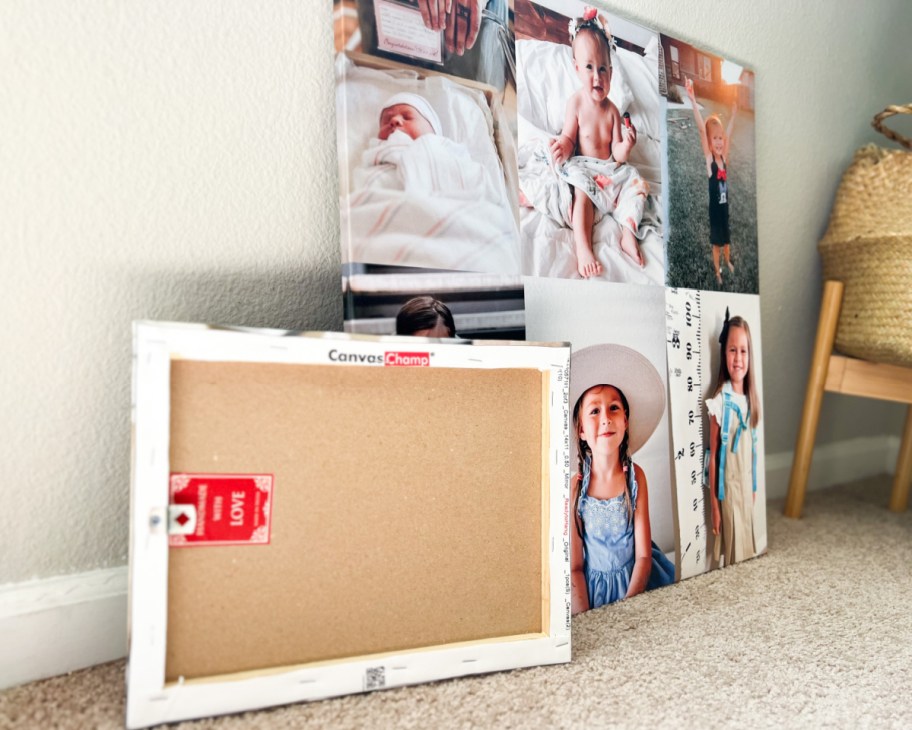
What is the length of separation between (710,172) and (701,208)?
8 centimetres

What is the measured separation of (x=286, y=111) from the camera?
0.84 m

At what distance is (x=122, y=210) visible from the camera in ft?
2.47

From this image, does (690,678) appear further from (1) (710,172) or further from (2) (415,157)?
(1) (710,172)

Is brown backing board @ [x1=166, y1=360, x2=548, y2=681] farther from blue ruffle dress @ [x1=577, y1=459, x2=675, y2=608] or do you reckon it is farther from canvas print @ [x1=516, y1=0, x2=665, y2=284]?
canvas print @ [x1=516, y1=0, x2=665, y2=284]

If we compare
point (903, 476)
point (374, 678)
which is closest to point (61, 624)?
point (374, 678)

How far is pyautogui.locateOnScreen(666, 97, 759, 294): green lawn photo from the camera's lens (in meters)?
1.12

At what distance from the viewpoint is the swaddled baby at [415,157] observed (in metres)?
0.84

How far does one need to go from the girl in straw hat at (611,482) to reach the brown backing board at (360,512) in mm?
171

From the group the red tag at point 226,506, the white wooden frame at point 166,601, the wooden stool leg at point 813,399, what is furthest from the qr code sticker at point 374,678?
the wooden stool leg at point 813,399

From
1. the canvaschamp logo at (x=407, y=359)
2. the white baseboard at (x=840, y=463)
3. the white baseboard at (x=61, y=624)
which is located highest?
the canvaschamp logo at (x=407, y=359)

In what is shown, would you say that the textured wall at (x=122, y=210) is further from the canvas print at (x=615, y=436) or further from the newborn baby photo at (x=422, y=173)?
the canvas print at (x=615, y=436)

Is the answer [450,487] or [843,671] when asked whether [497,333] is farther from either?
[843,671]

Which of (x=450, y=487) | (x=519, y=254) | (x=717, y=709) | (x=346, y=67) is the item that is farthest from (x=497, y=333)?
(x=717, y=709)

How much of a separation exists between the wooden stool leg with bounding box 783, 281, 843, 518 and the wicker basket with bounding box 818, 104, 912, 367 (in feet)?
0.07
